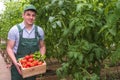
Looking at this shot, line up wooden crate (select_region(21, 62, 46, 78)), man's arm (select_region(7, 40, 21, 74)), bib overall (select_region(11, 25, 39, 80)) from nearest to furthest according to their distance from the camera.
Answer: wooden crate (select_region(21, 62, 46, 78))
man's arm (select_region(7, 40, 21, 74))
bib overall (select_region(11, 25, 39, 80))

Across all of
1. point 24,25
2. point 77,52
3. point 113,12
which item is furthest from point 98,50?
point 24,25

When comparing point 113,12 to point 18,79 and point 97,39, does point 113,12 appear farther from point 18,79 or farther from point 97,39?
point 18,79

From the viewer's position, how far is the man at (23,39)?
A: 3529mm

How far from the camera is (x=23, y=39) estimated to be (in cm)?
358

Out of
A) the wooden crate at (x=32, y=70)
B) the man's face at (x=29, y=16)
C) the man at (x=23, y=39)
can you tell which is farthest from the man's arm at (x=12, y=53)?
the man's face at (x=29, y=16)

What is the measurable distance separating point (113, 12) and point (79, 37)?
874mm

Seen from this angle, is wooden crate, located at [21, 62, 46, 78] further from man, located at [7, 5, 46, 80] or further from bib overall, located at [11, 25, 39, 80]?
bib overall, located at [11, 25, 39, 80]

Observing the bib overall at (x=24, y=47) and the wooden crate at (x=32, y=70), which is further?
the bib overall at (x=24, y=47)

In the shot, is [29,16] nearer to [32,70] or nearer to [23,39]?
[23,39]

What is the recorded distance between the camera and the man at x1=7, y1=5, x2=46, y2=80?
11.6ft

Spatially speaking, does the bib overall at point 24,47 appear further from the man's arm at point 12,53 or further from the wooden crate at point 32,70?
the wooden crate at point 32,70

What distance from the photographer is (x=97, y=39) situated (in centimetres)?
371

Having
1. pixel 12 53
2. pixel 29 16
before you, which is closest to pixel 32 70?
pixel 12 53

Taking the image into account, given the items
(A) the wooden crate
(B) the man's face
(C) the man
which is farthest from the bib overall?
(A) the wooden crate
